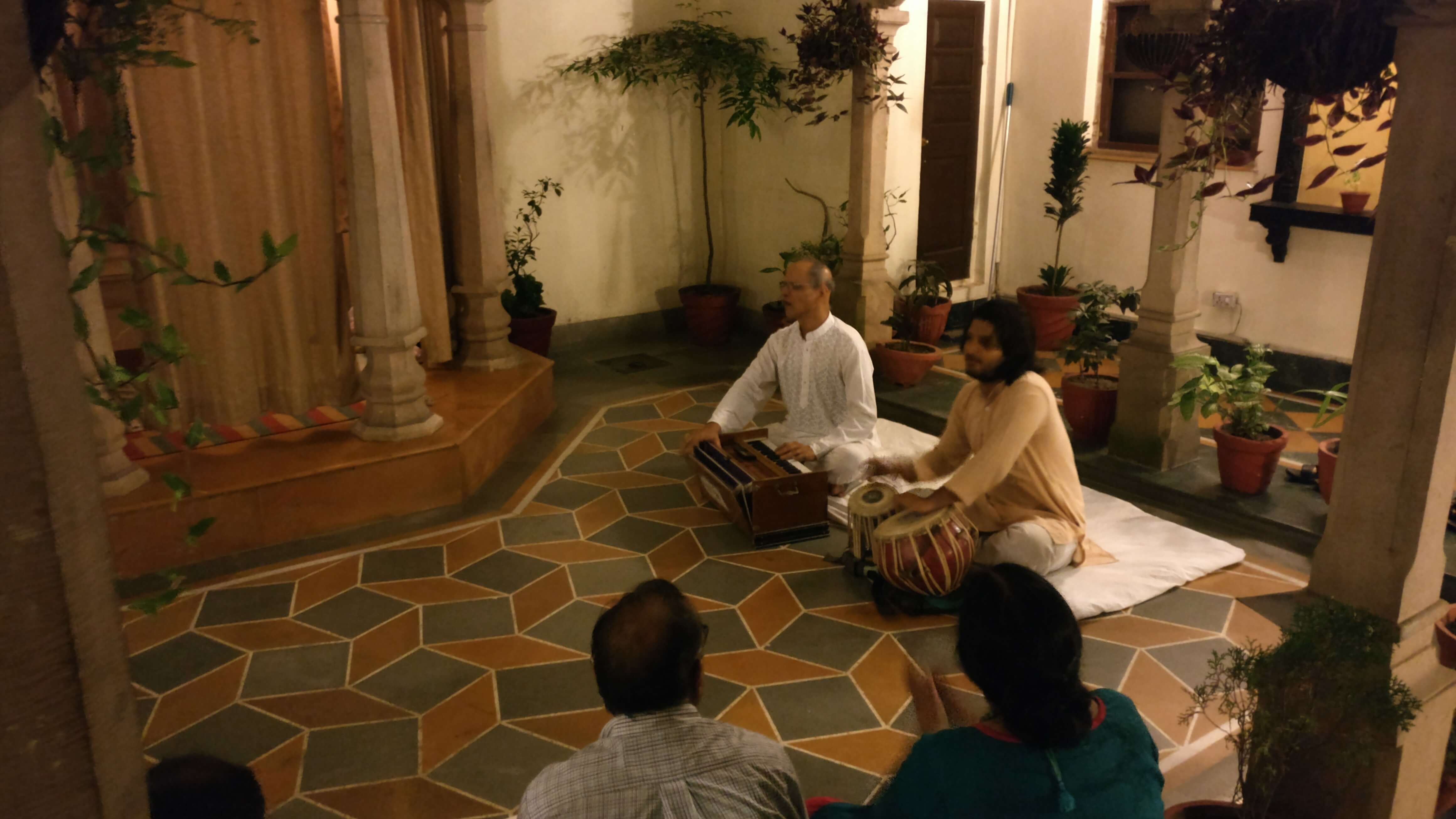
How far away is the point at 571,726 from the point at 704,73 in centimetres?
601

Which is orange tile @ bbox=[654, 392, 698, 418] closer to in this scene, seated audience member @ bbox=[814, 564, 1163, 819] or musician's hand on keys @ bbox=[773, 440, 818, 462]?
musician's hand on keys @ bbox=[773, 440, 818, 462]

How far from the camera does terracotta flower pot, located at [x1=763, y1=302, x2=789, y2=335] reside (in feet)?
27.5

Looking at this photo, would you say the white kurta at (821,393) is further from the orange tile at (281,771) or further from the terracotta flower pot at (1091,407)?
the orange tile at (281,771)

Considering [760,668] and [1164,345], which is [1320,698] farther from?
[1164,345]

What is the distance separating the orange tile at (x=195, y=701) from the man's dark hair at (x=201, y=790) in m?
1.95

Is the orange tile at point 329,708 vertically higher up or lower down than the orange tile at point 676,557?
lower down

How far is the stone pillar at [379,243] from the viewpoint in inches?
209

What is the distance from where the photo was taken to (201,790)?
6.54ft

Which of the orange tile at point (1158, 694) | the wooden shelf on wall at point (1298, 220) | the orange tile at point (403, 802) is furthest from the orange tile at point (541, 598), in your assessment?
the wooden shelf on wall at point (1298, 220)

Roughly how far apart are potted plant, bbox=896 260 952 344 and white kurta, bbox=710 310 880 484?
7.48ft

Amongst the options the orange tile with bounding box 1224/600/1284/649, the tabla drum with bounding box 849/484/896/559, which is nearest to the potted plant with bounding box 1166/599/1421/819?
the orange tile with bounding box 1224/600/1284/649

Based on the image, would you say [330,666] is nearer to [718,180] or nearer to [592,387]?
[592,387]

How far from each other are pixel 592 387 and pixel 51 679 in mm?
6663

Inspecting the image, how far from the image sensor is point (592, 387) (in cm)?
788
